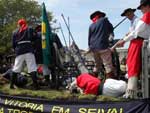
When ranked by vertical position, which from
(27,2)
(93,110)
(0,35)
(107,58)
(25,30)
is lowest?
(93,110)

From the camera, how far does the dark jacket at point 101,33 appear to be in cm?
825

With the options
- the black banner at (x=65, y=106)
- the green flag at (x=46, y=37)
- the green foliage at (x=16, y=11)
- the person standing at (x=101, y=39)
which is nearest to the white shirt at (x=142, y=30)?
the black banner at (x=65, y=106)

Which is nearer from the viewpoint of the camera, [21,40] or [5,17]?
[21,40]

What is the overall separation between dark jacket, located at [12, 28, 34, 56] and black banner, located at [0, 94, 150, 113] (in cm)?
124

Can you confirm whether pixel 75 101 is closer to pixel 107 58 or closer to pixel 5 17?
pixel 107 58

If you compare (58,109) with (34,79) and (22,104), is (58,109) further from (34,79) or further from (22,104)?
(34,79)

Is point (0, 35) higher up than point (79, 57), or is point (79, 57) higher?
point (0, 35)

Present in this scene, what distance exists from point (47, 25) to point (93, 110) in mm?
2845

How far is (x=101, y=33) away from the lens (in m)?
8.29

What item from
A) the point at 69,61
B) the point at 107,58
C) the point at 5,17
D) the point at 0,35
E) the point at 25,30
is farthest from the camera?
the point at 5,17

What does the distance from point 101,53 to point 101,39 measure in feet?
0.89

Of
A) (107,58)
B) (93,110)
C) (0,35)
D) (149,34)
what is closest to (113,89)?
(93,110)

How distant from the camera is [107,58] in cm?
820

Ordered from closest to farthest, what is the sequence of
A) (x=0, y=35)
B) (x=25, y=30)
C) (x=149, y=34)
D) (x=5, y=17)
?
1. (x=149, y=34)
2. (x=25, y=30)
3. (x=0, y=35)
4. (x=5, y=17)
